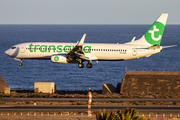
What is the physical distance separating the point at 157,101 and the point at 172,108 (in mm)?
7726

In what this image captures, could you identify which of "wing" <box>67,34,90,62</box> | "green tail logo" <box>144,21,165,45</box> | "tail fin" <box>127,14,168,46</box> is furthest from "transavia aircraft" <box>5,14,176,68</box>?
"green tail logo" <box>144,21,165,45</box>

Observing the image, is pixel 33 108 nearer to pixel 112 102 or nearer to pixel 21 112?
pixel 21 112

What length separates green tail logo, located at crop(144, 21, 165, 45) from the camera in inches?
2968

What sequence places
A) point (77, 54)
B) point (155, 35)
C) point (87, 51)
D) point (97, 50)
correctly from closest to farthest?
point (77, 54) < point (97, 50) < point (87, 51) < point (155, 35)

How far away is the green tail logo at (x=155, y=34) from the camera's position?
7538 centimetres

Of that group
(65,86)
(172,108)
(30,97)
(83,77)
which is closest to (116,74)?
(83,77)

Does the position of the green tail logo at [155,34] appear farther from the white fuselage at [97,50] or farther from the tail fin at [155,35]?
the white fuselage at [97,50]

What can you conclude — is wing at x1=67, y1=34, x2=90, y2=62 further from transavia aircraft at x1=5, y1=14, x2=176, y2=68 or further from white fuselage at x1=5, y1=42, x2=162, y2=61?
white fuselage at x1=5, y1=42, x2=162, y2=61

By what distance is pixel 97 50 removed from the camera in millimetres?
72312

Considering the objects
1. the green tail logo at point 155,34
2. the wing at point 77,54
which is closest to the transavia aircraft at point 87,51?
the wing at point 77,54

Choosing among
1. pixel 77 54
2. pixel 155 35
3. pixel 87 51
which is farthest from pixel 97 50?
pixel 155 35

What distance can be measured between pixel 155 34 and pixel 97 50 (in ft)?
43.9

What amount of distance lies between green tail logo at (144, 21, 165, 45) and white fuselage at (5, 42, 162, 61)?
9.17 ft

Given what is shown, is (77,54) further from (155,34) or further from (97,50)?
(155,34)
